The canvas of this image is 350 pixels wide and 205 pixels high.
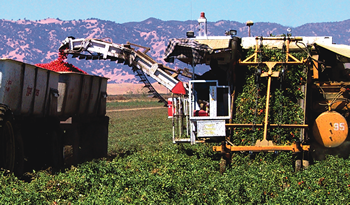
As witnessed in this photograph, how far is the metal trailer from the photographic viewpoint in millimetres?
12828

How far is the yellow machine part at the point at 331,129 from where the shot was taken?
46.3 ft

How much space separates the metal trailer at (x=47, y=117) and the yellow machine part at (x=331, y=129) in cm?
748

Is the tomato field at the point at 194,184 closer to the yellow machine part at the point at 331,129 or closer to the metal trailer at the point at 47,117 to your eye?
the yellow machine part at the point at 331,129

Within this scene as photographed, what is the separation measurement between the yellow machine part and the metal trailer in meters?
7.48

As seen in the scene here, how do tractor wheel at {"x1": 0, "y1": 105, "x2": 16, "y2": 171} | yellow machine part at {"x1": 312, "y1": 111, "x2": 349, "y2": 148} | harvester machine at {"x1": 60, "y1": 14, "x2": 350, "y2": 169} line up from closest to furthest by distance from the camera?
tractor wheel at {"x1": 0, "y1": 105, "x2": 16, "y2": 171} < harvester machine at {"x1": 60, "y1": 14, "x2": 350, "y2": 169} < yellow machine part at {"x1": 312, "y1": 111, "x2": 349, "y2": 148}

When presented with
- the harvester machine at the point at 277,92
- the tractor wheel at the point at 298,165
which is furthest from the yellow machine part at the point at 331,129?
the tractor wheel at the point at 298,165

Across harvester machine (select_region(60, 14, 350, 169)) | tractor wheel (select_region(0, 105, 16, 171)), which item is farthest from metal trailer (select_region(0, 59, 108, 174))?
harvester machine (select_region(60, 14, 350, 169))

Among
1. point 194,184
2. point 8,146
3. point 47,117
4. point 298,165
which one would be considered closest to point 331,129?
point 298,165

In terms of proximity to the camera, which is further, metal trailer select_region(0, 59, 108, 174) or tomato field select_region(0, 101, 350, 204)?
metal trailer select_region(0, 59, 108, 174)

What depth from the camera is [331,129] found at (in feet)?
46.3

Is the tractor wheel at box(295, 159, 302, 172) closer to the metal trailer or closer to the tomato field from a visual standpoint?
the tomato field

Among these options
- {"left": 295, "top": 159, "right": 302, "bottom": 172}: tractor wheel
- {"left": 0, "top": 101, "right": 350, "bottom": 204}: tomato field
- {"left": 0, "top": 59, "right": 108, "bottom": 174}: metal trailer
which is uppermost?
{"left": 0, "top": 59, "right": 108, "bottom": 174}: metal trailer

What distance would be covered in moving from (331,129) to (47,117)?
7953 millimetres

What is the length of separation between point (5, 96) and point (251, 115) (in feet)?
20.1
